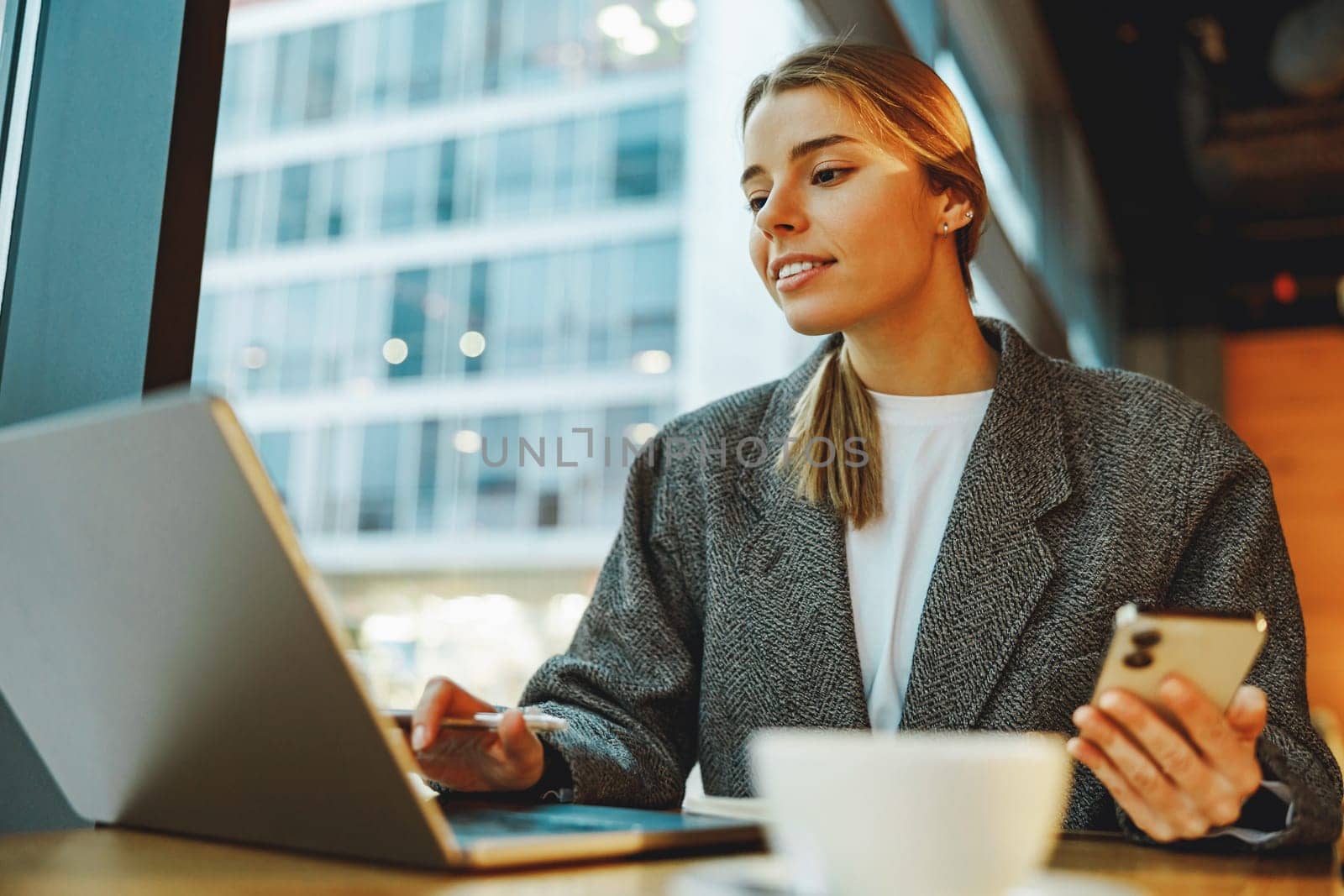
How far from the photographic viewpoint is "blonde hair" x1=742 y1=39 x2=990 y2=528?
47.7 inches

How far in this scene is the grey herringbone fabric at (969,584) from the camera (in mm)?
1035

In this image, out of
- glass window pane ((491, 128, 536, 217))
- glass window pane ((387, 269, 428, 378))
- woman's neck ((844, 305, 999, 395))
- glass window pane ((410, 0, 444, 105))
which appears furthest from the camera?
glass window pane ((410, 0, 444, 105))

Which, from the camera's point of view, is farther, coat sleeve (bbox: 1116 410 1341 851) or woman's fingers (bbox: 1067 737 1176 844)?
coat sleeve (bbox: 1116 410 1341 851)

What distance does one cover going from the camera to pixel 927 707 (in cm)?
106

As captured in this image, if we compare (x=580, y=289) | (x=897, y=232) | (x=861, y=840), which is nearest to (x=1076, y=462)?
(x=897, y=232)

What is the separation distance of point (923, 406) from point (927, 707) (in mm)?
361

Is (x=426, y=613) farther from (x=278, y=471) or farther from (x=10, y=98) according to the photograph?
(x=10, y=98)

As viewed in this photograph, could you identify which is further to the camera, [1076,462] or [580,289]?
[580,289]

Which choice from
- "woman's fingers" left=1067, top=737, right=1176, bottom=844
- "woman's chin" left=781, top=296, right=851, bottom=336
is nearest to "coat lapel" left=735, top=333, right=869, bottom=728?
"woman's chin" left=781, top=296, right=851, bottom=336

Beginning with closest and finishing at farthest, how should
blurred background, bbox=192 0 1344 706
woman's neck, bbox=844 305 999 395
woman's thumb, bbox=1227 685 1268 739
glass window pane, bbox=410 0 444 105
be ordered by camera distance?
woman's thumb, bbox=1227 685 1268 739 < woman's neck, bbox=844 305 999 395 < blurred background, bbox=192 0 1344 706 < glass window pane, bbox=410 0 444 105

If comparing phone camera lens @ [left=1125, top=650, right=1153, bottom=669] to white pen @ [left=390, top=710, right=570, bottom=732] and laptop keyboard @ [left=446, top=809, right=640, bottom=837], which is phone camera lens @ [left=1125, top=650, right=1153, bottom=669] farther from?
white pen @ [left=390, top=710, right=570, bottom=732]

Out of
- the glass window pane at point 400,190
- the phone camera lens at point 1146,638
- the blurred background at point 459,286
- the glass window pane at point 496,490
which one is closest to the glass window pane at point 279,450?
the blurred background at point 459,286

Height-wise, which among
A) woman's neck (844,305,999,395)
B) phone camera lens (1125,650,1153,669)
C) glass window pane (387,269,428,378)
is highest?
glass window pane (387,269,428,378)

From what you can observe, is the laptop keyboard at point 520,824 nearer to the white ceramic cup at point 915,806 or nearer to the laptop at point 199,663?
the laptop at point 199,663
